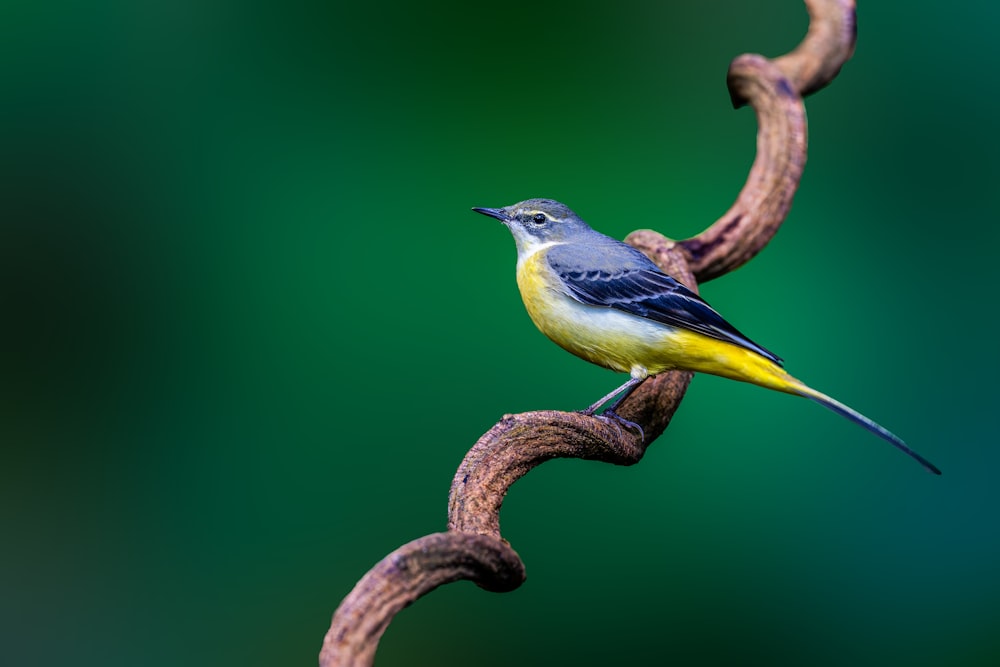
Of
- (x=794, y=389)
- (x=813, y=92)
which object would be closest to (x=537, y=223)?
(x=794, y=389)

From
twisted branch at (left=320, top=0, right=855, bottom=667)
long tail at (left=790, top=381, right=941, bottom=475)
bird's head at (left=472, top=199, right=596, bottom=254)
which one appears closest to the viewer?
twisted branch at (left=320, top=0, right=855, bottom=667)

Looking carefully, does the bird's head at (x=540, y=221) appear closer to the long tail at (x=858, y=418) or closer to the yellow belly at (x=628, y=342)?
the yellow belly at (x=628, y=342)

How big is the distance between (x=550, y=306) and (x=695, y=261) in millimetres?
450

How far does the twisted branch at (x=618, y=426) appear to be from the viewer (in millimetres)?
1361

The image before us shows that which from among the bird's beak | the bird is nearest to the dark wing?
the bird

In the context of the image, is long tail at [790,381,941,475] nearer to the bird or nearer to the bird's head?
the bird

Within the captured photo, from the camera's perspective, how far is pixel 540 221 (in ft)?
8.07

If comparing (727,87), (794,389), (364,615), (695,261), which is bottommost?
(364,615)

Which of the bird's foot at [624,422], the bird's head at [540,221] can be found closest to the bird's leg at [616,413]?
the bird's foot at [624,422]

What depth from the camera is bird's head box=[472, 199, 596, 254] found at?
2.45 m

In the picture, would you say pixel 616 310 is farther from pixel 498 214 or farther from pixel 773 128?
pixel 773 128

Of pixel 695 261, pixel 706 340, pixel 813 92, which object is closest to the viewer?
pixel 706 340

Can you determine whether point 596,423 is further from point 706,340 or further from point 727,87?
point 727,87

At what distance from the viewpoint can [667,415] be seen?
94.1 inches
